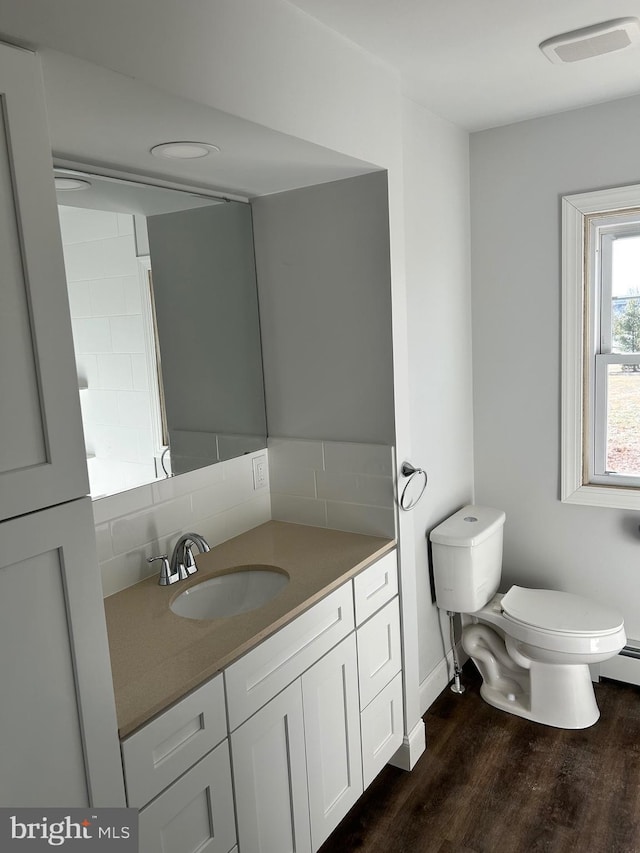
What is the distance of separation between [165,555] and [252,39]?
4.69ft

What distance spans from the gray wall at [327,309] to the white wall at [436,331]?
0.32 meters

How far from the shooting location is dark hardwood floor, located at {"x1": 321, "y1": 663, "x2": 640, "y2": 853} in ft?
6.91

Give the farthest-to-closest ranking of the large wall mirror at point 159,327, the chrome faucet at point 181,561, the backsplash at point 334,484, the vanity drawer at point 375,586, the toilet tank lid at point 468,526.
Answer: the toilet tank lid at point 468,526 < the backsplash at point 334,484 < the vanity drawer at point 375,586 < the chrome faucet at point 181,561 < the large wall mirror at point 159,327

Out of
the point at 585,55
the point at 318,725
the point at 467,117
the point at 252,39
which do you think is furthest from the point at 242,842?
the point at 467,117

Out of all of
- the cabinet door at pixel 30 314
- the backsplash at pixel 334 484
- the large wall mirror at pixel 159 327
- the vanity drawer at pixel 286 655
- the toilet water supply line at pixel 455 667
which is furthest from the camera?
the toilet water supply line at pixel 455 667

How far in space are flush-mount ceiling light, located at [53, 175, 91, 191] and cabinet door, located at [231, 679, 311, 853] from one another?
1444mm

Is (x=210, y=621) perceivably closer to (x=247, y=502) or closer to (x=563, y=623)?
(x=247, y=502)

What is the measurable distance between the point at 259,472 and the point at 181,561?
581 mm

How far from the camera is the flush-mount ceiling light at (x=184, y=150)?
5.68 feet

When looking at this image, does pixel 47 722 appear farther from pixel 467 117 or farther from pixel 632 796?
pixel 467 117

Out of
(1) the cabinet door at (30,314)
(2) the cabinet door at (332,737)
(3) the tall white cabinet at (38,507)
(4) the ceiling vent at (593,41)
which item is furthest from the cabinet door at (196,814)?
(4) the ceiling vent at (593,41)

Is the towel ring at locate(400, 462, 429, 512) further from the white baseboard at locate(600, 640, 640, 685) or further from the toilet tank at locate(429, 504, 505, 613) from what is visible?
the white baseboard at locate(600, 640, 640, 685)

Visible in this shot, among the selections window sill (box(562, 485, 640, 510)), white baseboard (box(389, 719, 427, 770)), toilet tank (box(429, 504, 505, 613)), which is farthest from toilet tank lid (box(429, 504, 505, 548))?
white baseboard (box(389, 719, 427, 770))

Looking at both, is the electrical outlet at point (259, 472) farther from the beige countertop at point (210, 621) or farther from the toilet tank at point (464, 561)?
the toilet tank at point (464, 561)
